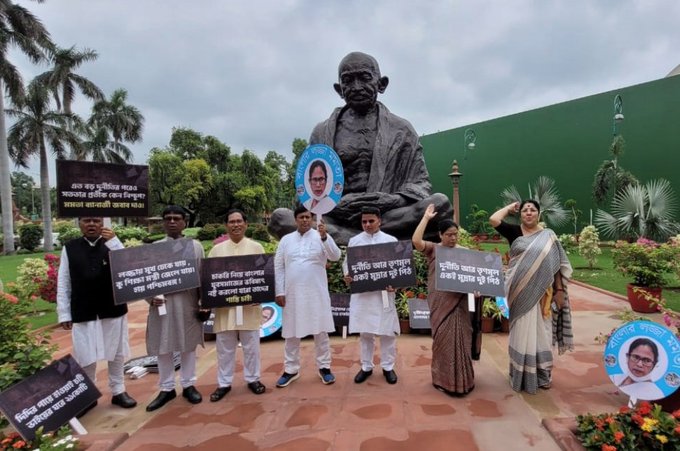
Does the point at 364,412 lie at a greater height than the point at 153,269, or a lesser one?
lesser

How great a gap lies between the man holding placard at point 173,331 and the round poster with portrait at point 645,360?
10.1ft

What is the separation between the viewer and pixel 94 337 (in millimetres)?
3002

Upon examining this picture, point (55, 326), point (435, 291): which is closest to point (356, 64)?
point (435, 291)

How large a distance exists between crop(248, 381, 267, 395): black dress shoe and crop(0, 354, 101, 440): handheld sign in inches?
43.3

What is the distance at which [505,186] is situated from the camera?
18.5 m

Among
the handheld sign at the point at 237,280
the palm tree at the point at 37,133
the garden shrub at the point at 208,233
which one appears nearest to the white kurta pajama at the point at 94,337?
the handheld sign at the point at 237,280

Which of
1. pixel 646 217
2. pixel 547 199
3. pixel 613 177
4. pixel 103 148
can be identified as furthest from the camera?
pixel 103 148

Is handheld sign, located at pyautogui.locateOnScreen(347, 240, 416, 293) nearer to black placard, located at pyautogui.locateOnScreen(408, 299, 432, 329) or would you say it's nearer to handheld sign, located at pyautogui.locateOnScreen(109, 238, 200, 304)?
handheld sign, located at pyautogui.locateOnScreen(109, 238, 200, 304)

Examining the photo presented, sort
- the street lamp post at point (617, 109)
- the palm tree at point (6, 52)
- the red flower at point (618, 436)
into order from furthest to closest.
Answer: the palm tree at point (6, 52)
the street lamp post at point (617, 109)
the red flower at point (618, 436)

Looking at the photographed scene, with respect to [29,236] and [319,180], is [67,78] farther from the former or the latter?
[319,180]

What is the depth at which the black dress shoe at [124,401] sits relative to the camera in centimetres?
310

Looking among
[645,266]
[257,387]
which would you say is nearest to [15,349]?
[257,387]

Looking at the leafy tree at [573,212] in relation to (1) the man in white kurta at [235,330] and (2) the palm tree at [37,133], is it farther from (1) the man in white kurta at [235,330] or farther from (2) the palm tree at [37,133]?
(2) the palm tree at [37,133]

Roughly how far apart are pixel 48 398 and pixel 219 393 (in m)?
1.13
